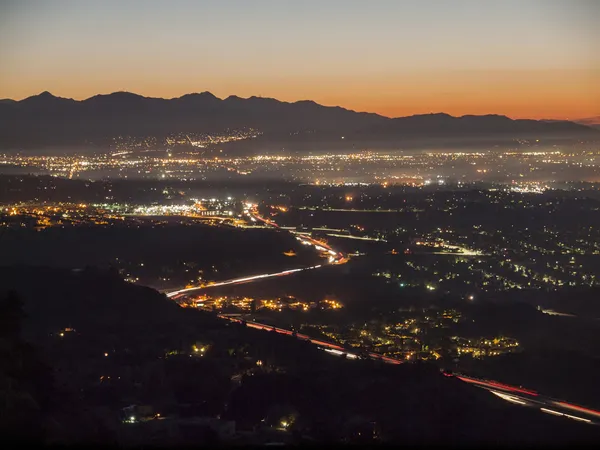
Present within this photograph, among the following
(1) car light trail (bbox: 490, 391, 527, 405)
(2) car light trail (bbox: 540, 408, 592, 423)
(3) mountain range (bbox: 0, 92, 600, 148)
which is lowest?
(1) car light trail (bbox: 490, 391, 527, 405)

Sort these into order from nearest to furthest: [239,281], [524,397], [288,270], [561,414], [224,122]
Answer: [561,414]
[524,397]
[239,281]
[288,270]
[224,122]

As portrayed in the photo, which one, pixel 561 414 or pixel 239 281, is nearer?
pixel 561 414

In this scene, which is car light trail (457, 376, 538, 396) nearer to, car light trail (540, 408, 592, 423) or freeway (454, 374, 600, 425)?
freeway (454, 374, 600, 425)

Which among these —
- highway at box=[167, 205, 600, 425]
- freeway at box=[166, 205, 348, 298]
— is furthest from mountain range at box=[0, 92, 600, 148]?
highway at box=[167, 205, 600, 425]

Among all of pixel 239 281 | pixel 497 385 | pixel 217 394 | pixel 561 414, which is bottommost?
pixel 239 281

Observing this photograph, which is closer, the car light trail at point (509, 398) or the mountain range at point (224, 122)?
the car light trail at point (509, 398)

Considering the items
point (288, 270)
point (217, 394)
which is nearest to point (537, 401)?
point (217, 394)

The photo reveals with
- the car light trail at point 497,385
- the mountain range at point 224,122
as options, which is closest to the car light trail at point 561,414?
the car light trail at point 497,385

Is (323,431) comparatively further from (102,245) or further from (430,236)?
(430,236)

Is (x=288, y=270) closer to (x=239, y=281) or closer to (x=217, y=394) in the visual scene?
(x=239, y=281)

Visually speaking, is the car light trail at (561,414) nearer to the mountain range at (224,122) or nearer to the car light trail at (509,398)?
the car light trail at (509,398)
